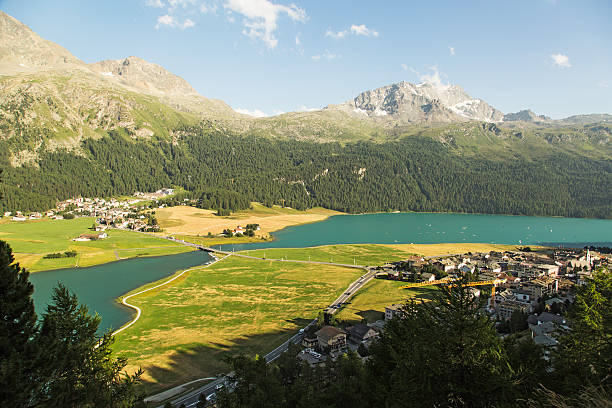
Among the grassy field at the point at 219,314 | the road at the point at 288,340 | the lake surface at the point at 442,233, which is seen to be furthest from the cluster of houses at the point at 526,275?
the lake surface at the point at 442,233

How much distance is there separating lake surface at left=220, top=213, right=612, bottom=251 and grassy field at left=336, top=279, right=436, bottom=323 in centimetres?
4970

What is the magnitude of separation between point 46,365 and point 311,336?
111 feet

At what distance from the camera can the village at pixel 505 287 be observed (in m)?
41.2

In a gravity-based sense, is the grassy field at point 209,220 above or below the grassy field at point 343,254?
above

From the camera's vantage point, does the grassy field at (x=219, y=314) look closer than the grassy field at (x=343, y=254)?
Yes

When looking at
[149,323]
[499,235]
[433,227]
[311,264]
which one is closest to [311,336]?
[149,323]

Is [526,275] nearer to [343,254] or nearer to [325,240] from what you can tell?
[343,254]

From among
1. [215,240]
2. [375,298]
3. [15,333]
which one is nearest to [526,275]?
[375,298]

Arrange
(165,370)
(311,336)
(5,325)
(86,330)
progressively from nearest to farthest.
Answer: (5,325) < (86,330) < (165,370) < (311,336)

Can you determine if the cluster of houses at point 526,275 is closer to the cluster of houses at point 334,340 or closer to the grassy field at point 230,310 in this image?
the cluster of houses at point 334,340

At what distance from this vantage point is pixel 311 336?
43.7 meters

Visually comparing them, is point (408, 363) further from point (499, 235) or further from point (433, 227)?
point (433, 227)

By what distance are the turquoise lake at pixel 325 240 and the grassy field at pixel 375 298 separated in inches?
1355

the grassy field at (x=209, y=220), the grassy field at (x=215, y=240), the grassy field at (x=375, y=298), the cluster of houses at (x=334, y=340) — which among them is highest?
the grassy field at (x=209, y=220)
